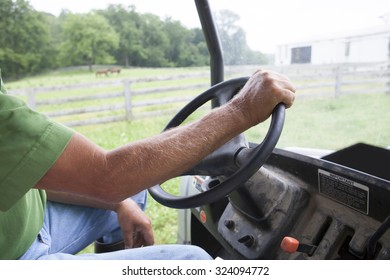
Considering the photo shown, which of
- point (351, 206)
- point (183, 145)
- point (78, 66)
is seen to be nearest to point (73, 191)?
point (183, 145)

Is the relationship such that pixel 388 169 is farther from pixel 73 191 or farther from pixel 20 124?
pixel 20 124

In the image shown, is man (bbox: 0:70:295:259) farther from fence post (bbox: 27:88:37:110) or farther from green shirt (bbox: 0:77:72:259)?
fence post (bbox: 27:88:37:110)

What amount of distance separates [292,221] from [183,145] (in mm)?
438

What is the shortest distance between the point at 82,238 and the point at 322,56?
3.65 feet

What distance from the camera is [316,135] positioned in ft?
6.34

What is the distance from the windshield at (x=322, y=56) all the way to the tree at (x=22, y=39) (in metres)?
1.99

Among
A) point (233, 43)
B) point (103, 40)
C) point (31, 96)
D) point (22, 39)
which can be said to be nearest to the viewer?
point (233, 43)

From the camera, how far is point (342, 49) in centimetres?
141

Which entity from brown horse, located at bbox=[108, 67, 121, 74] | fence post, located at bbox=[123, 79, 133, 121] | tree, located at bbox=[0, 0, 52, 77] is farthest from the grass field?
fence post, located at bbox=[123, 79, 133, 121]

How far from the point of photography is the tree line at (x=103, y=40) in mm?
1675

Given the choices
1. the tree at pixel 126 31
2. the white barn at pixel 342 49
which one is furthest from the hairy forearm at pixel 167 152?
the tree at pixel 126 31

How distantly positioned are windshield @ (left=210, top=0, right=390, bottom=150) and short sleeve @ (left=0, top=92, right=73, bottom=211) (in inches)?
27.6

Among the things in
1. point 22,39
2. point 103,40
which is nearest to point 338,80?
point 103,40

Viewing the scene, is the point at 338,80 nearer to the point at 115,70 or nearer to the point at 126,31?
the point at 126,31
